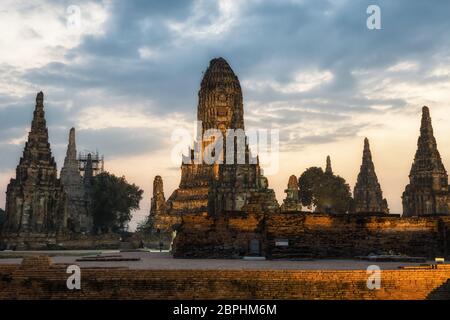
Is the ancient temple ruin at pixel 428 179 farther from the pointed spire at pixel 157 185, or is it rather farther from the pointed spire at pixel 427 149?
the pointed spire at pixel 157 185

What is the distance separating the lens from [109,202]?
235 feet

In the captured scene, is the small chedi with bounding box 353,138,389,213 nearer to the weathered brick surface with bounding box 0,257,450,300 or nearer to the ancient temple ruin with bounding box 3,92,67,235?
the ancient temple ruin with bounding box 3,92,67,235

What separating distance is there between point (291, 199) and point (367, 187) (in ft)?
48.4

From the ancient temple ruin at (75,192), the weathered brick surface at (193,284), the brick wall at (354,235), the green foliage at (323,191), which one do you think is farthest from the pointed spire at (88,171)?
the weathered brick surface at (193,284)

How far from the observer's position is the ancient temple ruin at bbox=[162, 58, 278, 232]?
69.6 metres

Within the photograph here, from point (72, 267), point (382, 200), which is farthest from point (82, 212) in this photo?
point (72, 267)

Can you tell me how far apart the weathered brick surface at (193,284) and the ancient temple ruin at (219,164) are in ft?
170

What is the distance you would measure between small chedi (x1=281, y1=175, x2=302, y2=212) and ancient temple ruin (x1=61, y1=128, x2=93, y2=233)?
24314 mm

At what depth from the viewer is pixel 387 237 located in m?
27.1

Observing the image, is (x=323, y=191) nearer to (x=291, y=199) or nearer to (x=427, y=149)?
(x=291, y=199)

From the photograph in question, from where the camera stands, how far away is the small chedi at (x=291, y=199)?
65.2 metres

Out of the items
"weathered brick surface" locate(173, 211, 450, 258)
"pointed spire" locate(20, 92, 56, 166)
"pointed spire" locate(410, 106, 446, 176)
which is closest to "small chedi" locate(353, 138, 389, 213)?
"pointed spire" locate(410, 106, 446, 176)
